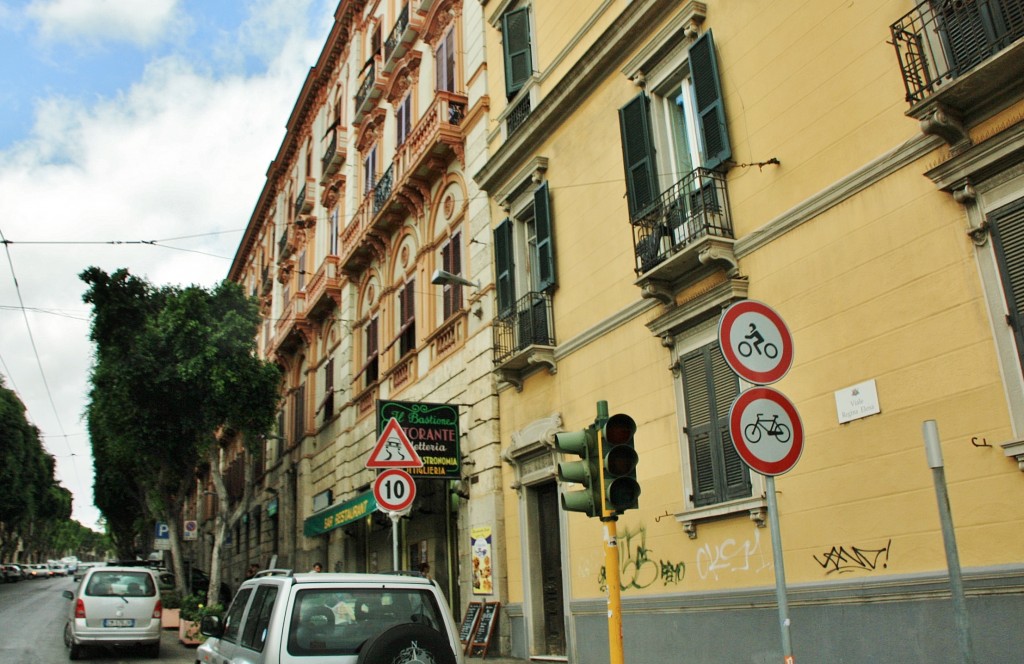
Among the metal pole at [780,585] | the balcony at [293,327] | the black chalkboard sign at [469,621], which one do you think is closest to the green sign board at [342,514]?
the black chalkboard sign at [469,621]

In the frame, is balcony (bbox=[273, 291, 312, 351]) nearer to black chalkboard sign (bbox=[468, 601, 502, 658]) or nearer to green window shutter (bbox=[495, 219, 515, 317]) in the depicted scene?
green window shutter (bbox=[495, 219, 515, 317])

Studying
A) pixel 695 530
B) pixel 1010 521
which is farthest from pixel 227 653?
pixel 1010 521

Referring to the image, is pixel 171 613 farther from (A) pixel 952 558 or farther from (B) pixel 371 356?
(A) pixel 952 558

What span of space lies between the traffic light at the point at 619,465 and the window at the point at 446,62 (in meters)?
14.6

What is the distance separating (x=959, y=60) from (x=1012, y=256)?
188cm

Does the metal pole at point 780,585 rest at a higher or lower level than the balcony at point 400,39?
→ lower

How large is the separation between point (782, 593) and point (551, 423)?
30.2 feet

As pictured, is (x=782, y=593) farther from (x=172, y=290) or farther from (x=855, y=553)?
(x=172, y=290)

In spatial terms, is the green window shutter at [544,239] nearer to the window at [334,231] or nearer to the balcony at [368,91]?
the balcony at [368,91]

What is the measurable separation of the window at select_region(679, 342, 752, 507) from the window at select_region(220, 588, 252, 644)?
5.61 metres

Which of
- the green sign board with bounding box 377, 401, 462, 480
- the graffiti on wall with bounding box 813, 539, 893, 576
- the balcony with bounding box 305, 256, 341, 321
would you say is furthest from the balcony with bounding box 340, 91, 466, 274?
the graffiti on wall with bounding box 813, 539, 893, 576

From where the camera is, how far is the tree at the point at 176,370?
2600 centimetres

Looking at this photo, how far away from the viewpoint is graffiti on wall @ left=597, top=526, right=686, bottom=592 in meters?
11.3

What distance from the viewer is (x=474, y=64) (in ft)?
62.6
